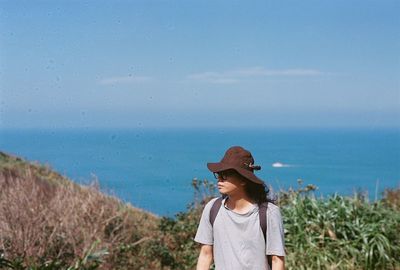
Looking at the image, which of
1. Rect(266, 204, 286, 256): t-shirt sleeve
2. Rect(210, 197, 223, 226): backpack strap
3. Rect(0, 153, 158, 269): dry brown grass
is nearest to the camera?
Rect(266, 204, 286, 256): t-shirt sleeve

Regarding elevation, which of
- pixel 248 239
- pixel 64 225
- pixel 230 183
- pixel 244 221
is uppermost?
pixel 64 225

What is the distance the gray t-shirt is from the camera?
4.81 metres

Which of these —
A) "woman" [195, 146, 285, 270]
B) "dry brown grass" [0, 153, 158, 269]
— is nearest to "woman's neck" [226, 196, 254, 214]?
"woman" [195, 146, 285, 270]

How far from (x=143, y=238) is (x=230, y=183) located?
6663mm

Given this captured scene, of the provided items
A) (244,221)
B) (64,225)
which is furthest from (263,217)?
(64,225)

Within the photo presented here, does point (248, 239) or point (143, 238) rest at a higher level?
point (143, 238)

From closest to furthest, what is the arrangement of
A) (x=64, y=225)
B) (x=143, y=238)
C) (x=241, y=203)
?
(x=241, y=203)
(x=64, y=225)
(x=143, y=238)

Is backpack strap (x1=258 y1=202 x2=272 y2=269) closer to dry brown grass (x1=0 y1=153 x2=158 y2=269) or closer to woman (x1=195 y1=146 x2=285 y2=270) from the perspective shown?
woman (x1=195 y1=146 x2=285 y2=270)

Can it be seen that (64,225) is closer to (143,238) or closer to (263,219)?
(143,238)

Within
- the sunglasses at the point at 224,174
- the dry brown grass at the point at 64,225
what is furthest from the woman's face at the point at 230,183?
the dry brown grass at the point at 64,225

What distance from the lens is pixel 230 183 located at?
4871mm

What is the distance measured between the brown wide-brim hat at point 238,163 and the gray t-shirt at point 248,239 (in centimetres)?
22

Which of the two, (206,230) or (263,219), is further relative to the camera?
(206,230)

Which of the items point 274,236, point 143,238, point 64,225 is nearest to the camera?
point 274,236
